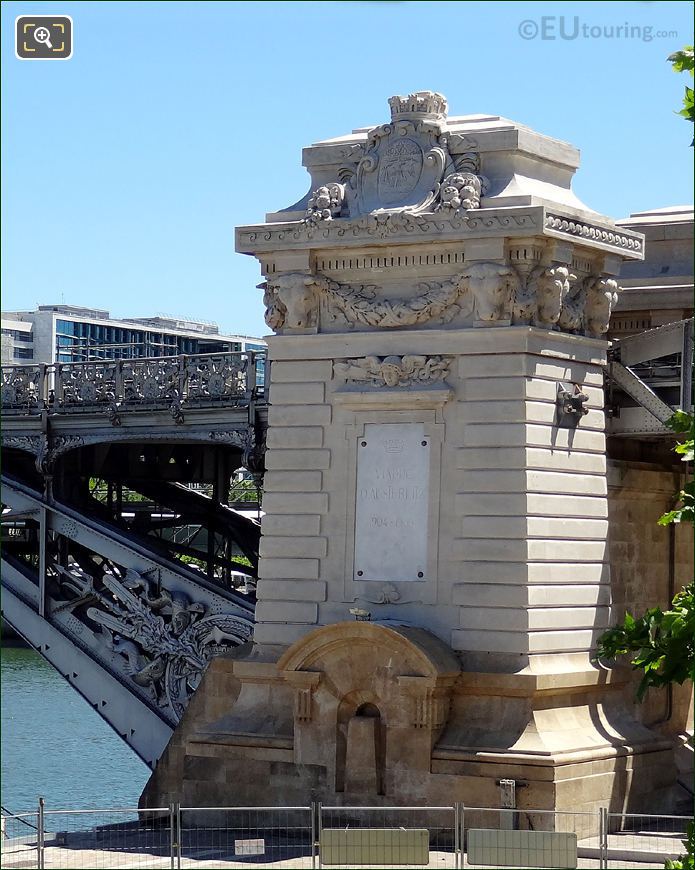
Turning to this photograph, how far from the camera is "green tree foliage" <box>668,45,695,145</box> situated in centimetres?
1939

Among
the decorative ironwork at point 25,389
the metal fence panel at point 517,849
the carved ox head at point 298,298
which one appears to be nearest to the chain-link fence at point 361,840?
the metal fence panel at point 517,849

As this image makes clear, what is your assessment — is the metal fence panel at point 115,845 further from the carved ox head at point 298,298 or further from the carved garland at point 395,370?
the carved ox head at point 298,298

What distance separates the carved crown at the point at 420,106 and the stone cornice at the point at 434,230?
138 cm

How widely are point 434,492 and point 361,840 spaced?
193 inches

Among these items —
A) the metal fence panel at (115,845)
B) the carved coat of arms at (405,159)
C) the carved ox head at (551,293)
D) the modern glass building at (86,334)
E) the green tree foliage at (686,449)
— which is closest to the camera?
the green tree foliage at (686,449)

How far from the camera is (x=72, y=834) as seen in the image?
2616cm

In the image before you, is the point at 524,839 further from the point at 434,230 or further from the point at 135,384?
the point at 135,384

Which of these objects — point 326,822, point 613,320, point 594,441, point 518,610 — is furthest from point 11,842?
point 613,320

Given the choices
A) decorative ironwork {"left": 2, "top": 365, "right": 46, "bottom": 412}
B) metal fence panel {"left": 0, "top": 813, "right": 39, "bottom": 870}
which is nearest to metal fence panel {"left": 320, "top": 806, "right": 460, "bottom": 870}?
metal fence panel {"left": 0, "top": 813, "right": 39, "bottom": 870}

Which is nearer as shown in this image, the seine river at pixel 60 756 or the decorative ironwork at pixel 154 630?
the decorative ironwork at pixel 154 630

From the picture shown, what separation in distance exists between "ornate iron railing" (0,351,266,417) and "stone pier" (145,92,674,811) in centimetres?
667

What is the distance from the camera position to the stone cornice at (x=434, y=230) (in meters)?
24.8

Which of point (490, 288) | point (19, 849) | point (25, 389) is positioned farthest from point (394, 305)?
point (25, 389)

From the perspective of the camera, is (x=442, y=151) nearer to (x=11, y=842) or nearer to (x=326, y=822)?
(x=326, y=822)
